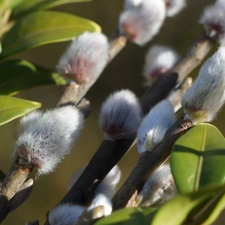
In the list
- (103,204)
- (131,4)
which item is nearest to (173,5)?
(131,4)

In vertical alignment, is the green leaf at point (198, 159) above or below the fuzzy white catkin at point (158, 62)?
above

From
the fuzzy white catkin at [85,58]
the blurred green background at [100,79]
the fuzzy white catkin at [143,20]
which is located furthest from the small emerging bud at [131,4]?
the blurred green background at [100,79]

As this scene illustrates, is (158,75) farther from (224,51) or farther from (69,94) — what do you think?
(224,51)

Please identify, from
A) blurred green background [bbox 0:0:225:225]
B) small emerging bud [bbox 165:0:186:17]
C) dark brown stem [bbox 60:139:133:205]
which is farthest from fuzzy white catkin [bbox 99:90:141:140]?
blurred green background [bbox 0:0:225:225]

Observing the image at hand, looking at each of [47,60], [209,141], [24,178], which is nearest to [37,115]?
[24,178]

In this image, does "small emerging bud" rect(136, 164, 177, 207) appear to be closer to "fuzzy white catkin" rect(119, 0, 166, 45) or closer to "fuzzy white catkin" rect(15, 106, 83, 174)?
"fuzzy white catkin" rect(15, 106, 83, 174)

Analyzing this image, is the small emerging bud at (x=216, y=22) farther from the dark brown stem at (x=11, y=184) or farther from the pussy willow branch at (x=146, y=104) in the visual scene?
the dark brown stem at (x=11, y=184)
